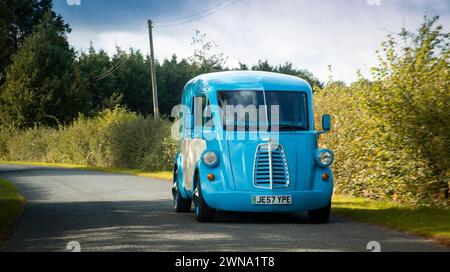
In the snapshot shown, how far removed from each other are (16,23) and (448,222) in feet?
198

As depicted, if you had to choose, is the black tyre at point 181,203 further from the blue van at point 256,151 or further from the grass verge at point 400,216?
the grass verge at point 400,216

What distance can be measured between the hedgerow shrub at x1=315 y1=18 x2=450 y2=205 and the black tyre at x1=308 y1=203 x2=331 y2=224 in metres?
2.50

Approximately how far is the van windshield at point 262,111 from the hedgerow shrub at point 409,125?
229 cm

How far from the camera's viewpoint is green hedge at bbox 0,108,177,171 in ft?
111

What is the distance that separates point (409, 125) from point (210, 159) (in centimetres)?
429

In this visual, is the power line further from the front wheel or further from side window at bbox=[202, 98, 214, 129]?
the front wheel

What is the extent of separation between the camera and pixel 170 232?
36.8 feet

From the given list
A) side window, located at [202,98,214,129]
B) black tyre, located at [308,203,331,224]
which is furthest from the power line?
black tyre, located at [308,203,331,224]

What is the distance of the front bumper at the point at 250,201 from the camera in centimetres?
1220

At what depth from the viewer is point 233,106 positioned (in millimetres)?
13125

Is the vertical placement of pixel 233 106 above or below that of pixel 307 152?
above

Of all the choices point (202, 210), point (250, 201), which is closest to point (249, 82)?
point (250, 201)
